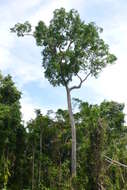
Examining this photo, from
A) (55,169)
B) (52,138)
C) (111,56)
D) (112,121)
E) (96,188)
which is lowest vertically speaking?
(96,188)

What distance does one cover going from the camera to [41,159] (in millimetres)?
23000

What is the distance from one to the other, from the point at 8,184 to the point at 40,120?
169 inches

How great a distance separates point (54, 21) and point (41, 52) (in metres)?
1.82

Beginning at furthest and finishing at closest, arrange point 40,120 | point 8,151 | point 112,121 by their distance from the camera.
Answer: point 112,121, point 40,120, point 8,151

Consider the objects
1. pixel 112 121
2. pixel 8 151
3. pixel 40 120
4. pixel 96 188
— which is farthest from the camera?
pixel 112 121

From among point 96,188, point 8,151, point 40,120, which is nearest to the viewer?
point 96,188

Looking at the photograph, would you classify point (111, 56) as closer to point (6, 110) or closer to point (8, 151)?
point (6, 110)

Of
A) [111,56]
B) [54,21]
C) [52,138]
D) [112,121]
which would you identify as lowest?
[52,138]

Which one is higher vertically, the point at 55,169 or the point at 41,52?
the point at 41,52

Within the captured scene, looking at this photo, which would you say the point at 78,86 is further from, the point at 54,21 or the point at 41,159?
the point at 41,159

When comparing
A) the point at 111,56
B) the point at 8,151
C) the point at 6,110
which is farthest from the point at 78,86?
the point at 8,151

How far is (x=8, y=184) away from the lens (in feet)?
69.6

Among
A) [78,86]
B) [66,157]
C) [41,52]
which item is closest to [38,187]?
[66,157]

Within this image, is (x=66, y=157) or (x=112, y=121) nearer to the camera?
(x=66, y=157)
